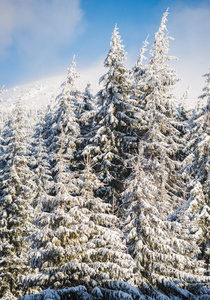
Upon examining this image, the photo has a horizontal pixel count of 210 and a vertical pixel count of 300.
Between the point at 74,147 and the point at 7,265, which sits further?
the point at 74,147

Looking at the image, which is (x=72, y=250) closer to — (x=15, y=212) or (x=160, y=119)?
(x=15, y=212)

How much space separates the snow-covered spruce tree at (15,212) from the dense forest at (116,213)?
0.26ft

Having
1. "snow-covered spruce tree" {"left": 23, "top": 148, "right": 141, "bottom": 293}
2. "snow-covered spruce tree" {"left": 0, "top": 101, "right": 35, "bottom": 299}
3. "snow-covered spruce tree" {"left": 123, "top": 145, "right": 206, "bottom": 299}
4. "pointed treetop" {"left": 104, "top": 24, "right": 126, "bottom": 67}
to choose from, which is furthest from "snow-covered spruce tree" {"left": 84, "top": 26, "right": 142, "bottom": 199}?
"snow-covered spruce tree" {"left": 0, "top": 101, "right": 35, "bottom": 299}

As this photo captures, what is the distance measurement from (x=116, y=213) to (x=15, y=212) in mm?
8460

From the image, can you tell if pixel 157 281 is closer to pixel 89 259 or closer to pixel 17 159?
pixel 89 259

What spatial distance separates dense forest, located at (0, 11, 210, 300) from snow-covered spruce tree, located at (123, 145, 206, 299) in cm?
4

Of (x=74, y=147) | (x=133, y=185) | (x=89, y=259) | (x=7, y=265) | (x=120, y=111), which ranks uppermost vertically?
(x=120, y=111)

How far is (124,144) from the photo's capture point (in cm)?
1847

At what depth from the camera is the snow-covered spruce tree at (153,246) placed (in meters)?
10.4

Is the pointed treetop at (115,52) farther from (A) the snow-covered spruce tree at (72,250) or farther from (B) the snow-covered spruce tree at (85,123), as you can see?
(A) the snow-covered spruce tree at (72,250)

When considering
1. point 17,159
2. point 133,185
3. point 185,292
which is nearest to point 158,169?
point 133,185

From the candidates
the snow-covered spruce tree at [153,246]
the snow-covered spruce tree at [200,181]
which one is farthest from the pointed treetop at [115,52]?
the snow-covered spruce tree at [153,246]

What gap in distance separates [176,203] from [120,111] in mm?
8174

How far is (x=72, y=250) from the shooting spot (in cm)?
991
